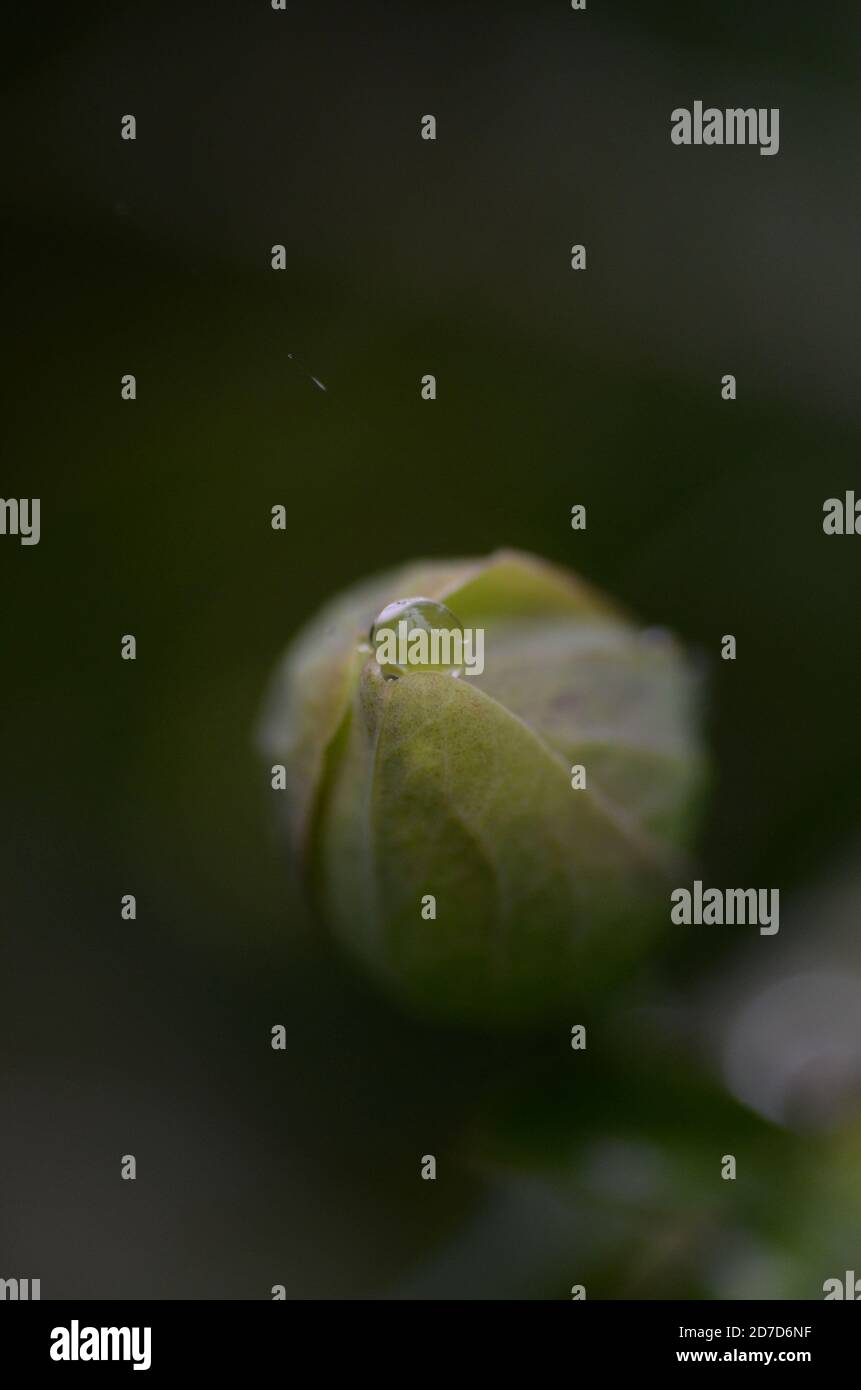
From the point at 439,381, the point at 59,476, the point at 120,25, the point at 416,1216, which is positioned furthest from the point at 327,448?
the point at 416,1216

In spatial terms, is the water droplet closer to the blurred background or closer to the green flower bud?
the green flower bud

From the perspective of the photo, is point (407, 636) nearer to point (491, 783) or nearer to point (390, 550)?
point (491, 783)

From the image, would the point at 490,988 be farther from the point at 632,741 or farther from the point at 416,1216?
the point at 416,1216

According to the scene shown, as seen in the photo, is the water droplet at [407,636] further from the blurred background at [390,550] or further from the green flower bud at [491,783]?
the blurred background at [390,550]

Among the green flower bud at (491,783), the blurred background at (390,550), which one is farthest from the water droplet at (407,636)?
the blurred background at (390,550)

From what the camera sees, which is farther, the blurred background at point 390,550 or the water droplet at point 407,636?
the blurred background at point 390,550

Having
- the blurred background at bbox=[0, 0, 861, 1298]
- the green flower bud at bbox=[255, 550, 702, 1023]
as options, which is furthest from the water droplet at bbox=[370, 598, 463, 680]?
the blurred background at bbox=[0, 0, 861, 1298]
